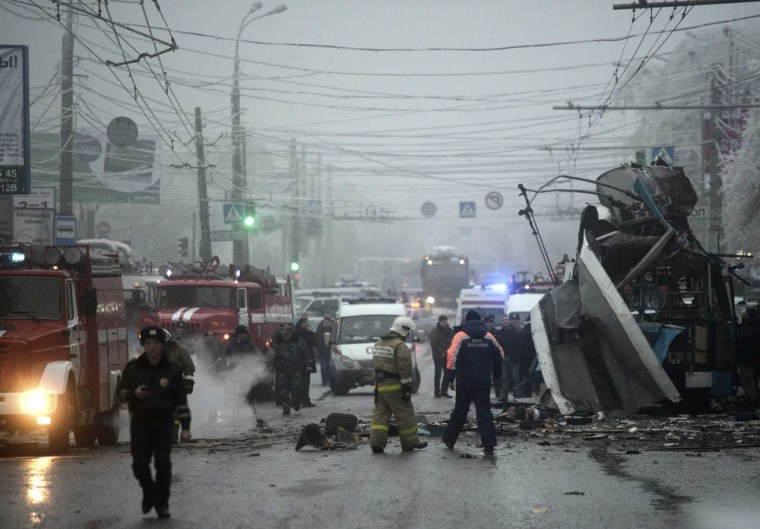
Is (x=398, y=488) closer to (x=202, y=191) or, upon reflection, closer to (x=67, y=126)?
(x=67, y=126)

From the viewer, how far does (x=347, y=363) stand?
91.4 ft

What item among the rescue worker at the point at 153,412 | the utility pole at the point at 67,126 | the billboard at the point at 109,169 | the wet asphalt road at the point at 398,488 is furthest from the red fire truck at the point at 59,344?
the billboard at the point at 109,169

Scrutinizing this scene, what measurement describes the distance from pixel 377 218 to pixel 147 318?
50457 mm

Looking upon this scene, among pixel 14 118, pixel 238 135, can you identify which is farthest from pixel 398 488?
pixel 238 135

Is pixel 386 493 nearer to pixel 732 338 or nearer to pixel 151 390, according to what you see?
pixel 151 390

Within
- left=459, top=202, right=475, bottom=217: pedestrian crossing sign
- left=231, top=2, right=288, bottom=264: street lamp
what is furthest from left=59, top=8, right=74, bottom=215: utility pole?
left=459, top=202, right=475, bottom=217: pedestrian crossing sign

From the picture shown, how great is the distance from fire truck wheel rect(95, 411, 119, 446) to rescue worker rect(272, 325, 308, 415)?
19.4 feet

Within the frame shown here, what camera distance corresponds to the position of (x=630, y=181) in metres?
21.4

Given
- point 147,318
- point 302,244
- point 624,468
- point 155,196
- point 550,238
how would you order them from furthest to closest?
point 550,238, point 302,244, point 155,196, point 147,318, point 624,468

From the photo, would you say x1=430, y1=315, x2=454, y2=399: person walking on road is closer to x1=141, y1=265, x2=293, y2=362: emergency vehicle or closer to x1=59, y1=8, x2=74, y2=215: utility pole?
x1=141, y1=265, x2=293, y2=362: emergency vehicle

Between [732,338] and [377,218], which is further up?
[377,218]

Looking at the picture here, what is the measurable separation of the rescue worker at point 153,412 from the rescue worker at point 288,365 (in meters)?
12.7

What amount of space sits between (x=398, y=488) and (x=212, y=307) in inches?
589

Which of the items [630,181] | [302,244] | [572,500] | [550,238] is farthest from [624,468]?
[550,238]
